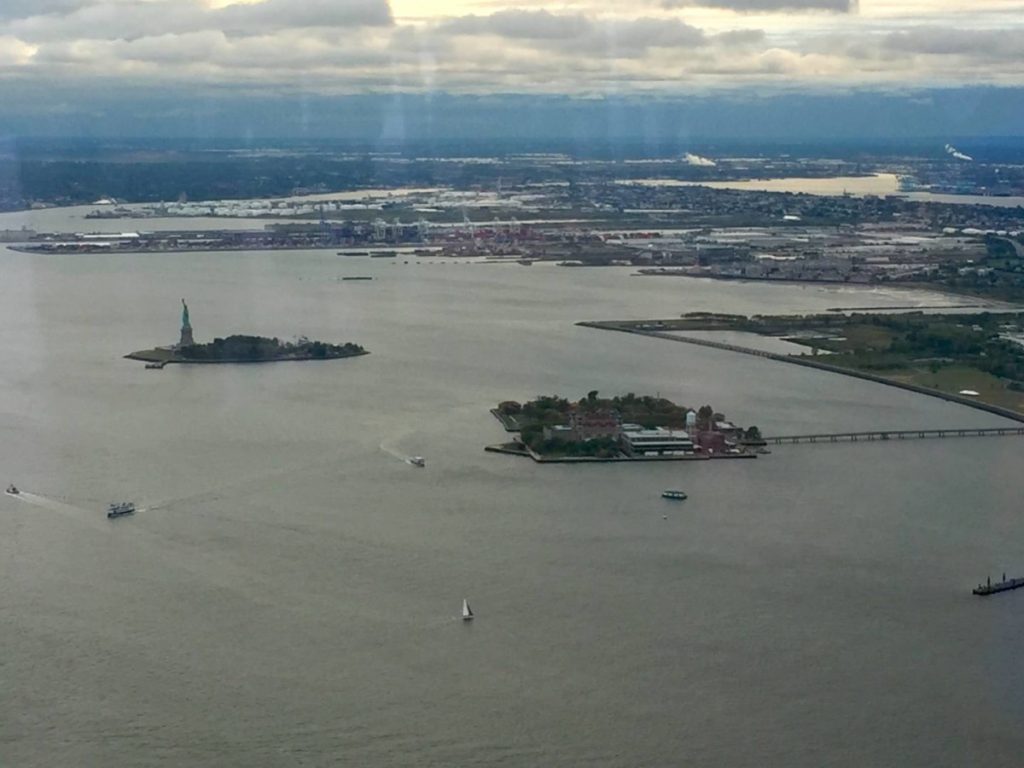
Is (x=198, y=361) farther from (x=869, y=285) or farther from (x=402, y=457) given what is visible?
(x=869, y=285)

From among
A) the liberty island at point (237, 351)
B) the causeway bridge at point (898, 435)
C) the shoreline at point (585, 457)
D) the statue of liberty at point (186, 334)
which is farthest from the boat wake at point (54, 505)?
the statue of liberty at point (186, 334)

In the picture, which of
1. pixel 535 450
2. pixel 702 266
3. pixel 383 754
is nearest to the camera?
pixel 383 754

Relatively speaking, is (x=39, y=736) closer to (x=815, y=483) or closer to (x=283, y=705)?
(x=283, y=705)

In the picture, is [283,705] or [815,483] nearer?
[283,705]

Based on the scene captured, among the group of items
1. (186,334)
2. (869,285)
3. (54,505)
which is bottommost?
(869,285)

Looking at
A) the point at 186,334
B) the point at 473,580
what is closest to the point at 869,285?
the point at 186,334

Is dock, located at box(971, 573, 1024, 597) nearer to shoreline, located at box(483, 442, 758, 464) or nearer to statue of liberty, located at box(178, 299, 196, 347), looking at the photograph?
shoreline, located at box(483, 442, 758, 464)

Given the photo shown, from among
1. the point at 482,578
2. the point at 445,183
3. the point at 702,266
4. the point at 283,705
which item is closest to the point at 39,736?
the point at 283,705

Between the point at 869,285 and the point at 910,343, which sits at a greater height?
the point at 910,343

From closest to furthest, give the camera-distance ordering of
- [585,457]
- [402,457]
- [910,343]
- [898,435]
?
[402,457], [585,457], [898,435], [910,343]
